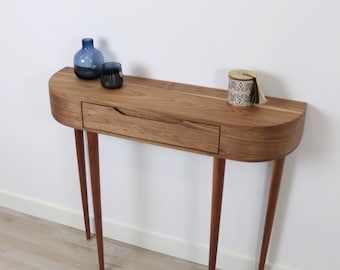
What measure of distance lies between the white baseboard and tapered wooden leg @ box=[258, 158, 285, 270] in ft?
0.45

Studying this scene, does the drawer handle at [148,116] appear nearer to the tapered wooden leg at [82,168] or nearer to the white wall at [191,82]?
the white wall at [191,82]

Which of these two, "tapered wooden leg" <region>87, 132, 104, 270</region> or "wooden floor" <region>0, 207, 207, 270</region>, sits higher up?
"tapered wooden leg" <region>87, 132, 104, 270</region>

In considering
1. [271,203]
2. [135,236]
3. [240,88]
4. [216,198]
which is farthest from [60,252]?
[240,88]

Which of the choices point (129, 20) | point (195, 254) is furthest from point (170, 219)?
point (129, 20)

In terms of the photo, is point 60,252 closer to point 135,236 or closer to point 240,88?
point 135,236

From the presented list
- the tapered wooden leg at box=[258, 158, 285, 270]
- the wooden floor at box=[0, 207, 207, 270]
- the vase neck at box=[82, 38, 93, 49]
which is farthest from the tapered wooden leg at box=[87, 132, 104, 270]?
the tapered wooden leg at box=[258, 158, 285, 270]

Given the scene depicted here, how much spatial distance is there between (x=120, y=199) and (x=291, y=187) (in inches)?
30.0

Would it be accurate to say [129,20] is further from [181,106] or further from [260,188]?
[260,188]

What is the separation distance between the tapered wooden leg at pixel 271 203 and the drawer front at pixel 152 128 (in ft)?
0.93

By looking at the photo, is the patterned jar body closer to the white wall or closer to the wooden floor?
the white wall

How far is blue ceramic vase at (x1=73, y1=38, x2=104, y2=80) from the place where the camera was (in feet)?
5.36

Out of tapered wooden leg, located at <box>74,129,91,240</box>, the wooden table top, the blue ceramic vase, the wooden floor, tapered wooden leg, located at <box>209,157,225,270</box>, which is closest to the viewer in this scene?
the wooden table top

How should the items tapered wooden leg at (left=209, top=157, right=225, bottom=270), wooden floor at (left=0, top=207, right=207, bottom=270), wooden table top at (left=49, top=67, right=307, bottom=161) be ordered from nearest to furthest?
wooden table top at (left=49, top=67, right=307, bottom=161) < tapered wooden leg at (left=209, top=157, right=225, bottom=270) < wooden floor at (left=0, top=207, right=207, bottom=270)

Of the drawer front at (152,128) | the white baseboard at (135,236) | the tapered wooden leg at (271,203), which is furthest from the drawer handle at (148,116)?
the white baseboard at (135,236)
